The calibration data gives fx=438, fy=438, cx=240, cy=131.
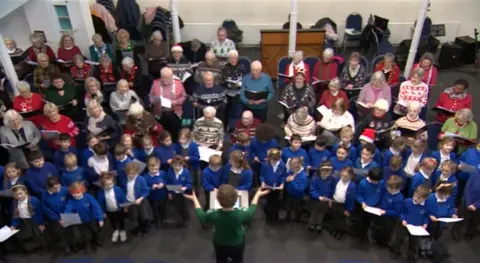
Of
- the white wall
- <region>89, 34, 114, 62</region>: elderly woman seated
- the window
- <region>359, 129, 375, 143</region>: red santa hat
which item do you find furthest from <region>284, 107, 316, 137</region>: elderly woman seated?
the window

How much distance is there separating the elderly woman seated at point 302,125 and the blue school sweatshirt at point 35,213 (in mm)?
3097

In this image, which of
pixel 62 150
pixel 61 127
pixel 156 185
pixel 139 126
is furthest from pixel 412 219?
pixel 61 127

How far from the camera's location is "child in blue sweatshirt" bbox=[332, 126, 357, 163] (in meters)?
5.16

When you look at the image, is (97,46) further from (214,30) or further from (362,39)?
(362,39)

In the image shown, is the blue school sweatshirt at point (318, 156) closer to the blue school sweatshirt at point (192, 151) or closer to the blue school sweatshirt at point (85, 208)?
the blue school sweatshirt at point (192, 151)

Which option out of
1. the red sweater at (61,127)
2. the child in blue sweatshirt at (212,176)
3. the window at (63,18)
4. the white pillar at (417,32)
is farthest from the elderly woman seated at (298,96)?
the window at (63,18)

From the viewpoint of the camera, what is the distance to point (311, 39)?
A: 28.3ft

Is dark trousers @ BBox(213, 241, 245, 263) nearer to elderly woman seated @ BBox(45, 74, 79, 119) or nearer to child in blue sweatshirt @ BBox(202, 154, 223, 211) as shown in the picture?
child in blue sweatshirt @ BBox(202, 154, 223, 211)

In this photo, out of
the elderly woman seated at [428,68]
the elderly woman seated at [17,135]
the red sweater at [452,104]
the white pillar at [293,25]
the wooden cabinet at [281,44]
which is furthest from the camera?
the wooden cabinet at [281,44]

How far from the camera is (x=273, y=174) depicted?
512 centimetres

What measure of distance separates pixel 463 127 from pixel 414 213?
1596 millimetres

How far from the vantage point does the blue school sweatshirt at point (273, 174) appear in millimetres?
5121

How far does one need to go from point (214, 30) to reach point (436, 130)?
19.3 feet

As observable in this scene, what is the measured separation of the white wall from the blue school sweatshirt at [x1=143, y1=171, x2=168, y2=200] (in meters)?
6.02
